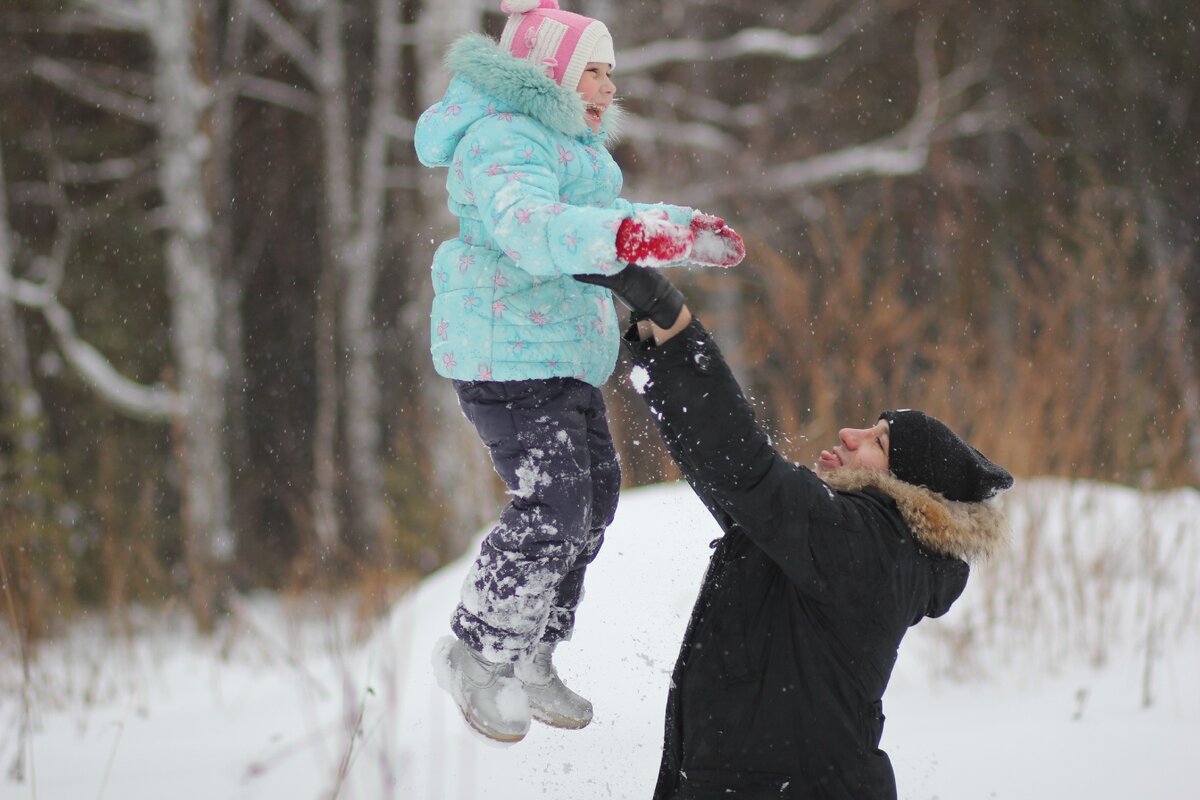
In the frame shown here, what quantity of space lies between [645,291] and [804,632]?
0.80m

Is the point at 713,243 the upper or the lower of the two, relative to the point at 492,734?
upper

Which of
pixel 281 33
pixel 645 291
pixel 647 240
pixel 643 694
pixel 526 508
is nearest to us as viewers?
pixel 647 240

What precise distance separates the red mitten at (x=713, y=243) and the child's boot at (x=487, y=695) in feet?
2.93

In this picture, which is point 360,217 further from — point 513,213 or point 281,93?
point 513,213

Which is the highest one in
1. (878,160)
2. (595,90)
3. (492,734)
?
(878,160)

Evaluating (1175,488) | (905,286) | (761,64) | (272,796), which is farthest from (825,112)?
(272,796)

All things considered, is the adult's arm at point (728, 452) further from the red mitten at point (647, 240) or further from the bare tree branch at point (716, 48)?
the bare tree branch at point (716, 48)

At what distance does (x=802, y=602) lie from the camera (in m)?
2.25

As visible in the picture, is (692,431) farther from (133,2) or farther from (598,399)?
(133,2)

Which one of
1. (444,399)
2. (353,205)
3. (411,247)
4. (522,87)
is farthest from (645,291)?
(353,205)

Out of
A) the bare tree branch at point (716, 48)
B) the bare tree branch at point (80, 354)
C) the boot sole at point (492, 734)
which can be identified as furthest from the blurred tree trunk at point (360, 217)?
the boot sole at point (492, 734)

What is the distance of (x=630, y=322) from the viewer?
6.73 ft

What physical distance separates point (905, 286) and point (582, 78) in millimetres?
12497

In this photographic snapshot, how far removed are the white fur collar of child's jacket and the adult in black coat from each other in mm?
409
